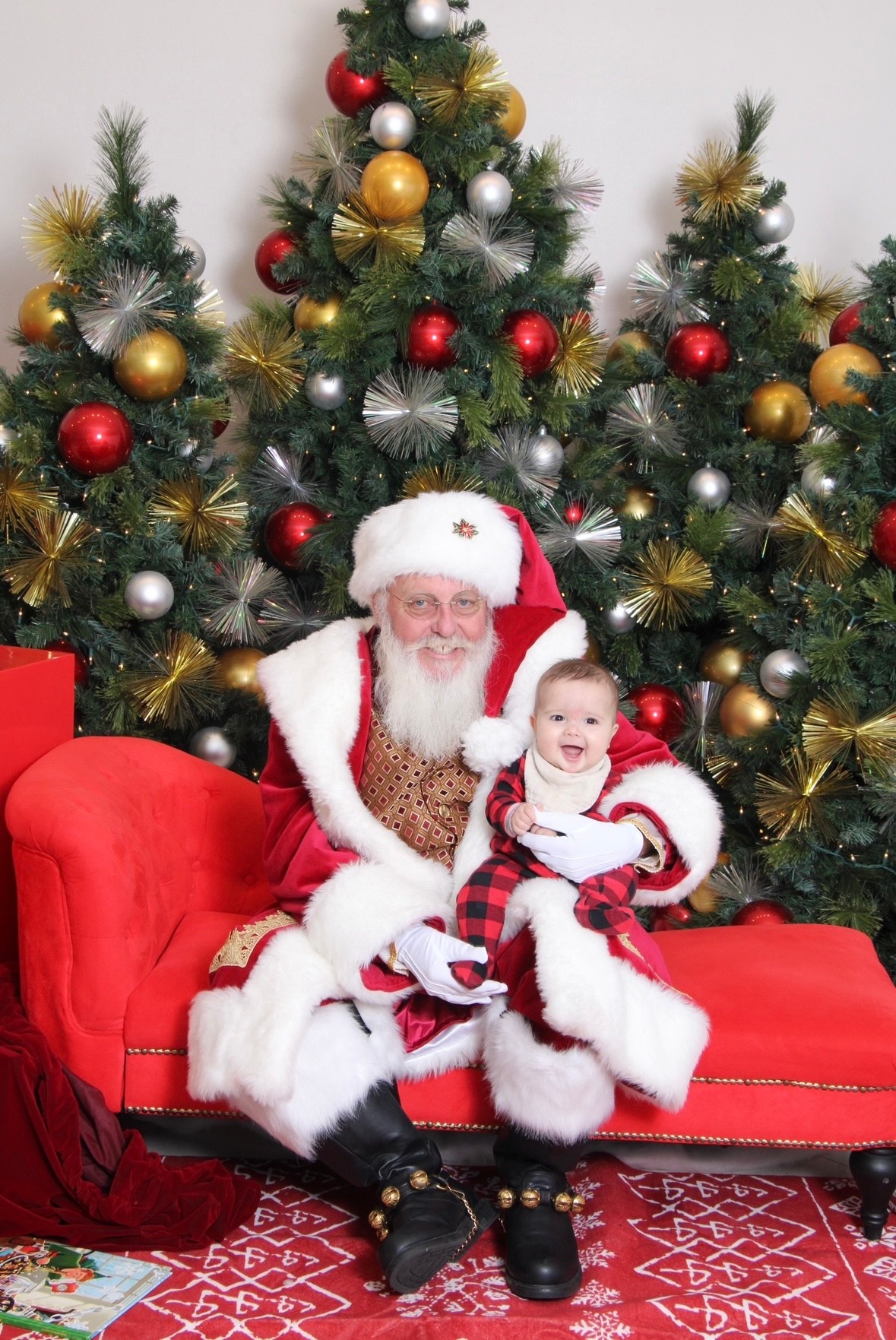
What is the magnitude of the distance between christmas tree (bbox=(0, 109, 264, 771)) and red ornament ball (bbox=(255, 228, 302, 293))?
29 centimetres

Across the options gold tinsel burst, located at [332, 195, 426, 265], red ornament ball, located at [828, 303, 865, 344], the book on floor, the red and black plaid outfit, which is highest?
gold tinsel burst, located at [332, 195, 426, 265]

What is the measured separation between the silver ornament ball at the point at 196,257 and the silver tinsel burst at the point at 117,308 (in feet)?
0.65

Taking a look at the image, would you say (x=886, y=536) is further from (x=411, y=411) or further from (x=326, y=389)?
(x=326, y=389)

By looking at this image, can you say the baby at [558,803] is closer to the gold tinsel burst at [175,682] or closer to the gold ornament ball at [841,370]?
the gold tinsel burst at [175,682]

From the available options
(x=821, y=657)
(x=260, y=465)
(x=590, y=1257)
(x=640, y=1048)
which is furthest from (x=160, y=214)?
(x=590, y=1257)

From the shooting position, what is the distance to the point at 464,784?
278 cm

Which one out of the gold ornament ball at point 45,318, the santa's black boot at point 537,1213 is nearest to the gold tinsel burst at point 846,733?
the santa's black boot at point 537,1213

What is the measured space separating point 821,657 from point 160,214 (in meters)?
2.32

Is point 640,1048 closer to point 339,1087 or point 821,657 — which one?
point 339,1087

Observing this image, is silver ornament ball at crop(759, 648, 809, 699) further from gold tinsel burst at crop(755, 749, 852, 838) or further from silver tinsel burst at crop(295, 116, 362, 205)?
silver tinsel burst at crop(295, 116, 362, 205)

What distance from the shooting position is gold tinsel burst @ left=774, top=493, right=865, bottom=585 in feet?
11.4

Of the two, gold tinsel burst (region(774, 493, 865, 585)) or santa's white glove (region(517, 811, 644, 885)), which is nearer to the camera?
santa's white glove (region(517, 811, 644, 885))

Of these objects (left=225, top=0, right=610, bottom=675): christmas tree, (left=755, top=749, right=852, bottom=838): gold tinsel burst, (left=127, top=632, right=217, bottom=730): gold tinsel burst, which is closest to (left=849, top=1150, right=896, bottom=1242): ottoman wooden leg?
(left=755, top=749, right=852, bottom=838): gold tinsel burst

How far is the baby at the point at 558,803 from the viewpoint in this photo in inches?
96.8
